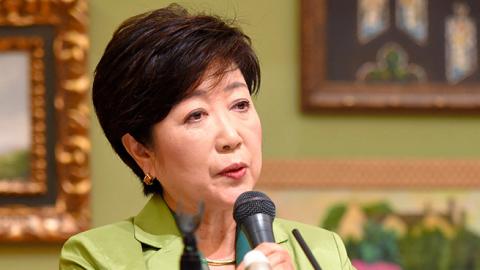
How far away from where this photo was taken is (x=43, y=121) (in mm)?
3488

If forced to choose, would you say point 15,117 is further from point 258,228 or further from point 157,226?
point 258,228

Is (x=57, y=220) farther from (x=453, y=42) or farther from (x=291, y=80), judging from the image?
(x=453, y=42)

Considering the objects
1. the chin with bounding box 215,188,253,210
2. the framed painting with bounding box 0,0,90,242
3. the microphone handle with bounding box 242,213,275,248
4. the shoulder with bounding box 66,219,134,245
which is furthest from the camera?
the framed painting with bounding box 0,0,90,242

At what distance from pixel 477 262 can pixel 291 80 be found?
36.8 inches

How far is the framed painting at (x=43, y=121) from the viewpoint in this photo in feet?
11.4

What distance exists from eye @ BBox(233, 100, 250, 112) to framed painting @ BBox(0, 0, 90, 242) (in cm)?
Answer: 156

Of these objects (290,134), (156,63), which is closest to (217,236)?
(156,63)

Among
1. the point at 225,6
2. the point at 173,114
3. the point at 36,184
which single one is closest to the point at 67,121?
the point at 36,184

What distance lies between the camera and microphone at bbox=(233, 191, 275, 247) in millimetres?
1604

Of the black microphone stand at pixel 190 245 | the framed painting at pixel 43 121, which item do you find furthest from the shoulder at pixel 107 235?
the framed painting at pixel 43 121

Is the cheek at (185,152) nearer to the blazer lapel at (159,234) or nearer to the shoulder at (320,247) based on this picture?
the blazer lapel at (159,234)

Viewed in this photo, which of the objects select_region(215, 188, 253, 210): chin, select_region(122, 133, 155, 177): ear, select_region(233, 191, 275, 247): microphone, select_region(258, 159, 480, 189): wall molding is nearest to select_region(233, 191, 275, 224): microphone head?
select_region(233, 191, 275, 247): microphone

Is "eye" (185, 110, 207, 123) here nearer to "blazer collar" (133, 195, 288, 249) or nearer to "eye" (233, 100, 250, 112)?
"eye" (233, 100, 250, 112)

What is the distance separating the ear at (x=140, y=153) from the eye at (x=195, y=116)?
155mm
